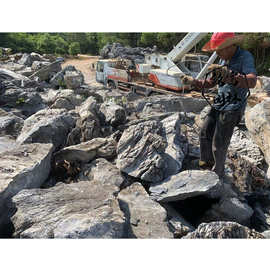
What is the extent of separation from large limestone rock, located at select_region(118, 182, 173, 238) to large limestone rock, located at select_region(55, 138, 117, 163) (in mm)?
615

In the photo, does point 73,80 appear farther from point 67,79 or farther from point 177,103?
A: point 177,103

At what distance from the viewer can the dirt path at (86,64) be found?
36.6 feet

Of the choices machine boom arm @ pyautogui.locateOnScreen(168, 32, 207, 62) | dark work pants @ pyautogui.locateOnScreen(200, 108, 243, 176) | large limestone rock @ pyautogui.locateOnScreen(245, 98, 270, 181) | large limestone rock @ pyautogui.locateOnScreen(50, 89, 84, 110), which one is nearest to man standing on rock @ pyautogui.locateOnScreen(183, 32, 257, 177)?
dark work pants @ pyautogui.locateOnScreen(200, 108, 243, 176)

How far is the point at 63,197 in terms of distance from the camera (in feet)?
6.90

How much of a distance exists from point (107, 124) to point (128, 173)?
1.27m

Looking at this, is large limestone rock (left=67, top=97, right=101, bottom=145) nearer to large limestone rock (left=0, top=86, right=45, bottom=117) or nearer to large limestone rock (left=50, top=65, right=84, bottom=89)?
large limestone rock (left=0, top=86, right=45, bottom=117)

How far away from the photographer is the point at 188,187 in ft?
7.59

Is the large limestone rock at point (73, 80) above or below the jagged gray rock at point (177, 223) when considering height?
above

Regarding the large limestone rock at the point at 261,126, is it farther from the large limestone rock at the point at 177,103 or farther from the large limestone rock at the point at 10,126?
the large limestone rock at the point at 10,126

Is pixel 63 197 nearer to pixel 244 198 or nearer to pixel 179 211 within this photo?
pixel 179 211

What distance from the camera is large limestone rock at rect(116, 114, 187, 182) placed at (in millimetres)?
2533

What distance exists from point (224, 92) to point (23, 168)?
200 cm

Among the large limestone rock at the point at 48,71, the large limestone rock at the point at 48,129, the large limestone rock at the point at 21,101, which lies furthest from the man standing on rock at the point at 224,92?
the large limestone rock at the point at 48,71

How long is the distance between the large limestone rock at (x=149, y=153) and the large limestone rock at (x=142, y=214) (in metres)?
0.21
